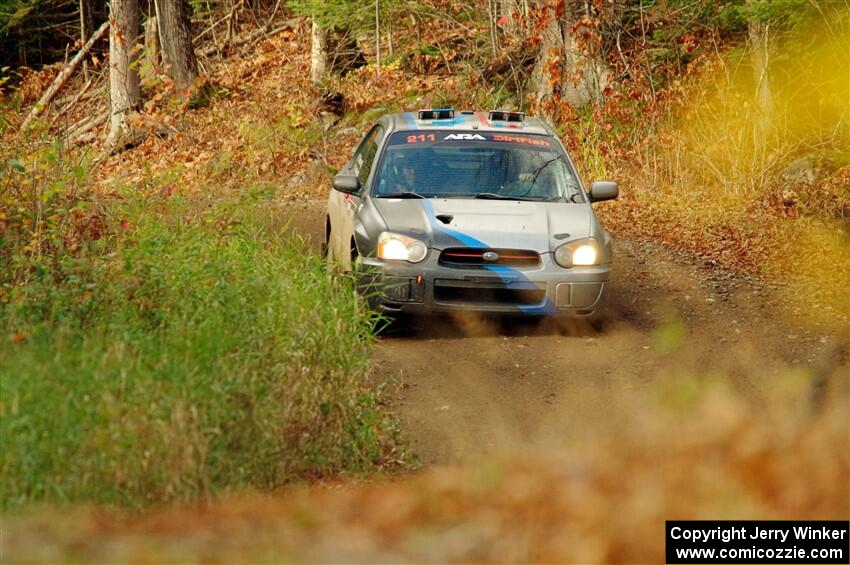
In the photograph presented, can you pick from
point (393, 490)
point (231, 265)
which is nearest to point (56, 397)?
point (393, 490)

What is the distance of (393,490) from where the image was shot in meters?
6.45

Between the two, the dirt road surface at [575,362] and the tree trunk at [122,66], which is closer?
the dirt road surface at [575,362]

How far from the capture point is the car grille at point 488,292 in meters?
9.68

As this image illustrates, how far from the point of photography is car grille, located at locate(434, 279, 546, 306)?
9.68m

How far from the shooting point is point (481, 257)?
9.73m

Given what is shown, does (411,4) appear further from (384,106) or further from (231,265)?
(231,265)

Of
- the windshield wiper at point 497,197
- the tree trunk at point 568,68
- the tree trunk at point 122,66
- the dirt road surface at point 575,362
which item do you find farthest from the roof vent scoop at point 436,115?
the tree trunk at point 122,66

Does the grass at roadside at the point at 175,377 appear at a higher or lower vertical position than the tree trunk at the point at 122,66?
lower

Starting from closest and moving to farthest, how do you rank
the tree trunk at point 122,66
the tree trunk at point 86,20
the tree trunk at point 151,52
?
the tree trunk at point 122,66 → the tree trunk at point 151,52 → the tree trunk at point 86,20

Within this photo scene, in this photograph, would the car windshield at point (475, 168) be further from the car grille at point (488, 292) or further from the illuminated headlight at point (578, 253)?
the car grille at point (488, 292)

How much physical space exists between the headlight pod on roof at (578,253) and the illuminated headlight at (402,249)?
107 cm

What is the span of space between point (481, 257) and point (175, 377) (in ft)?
12.9

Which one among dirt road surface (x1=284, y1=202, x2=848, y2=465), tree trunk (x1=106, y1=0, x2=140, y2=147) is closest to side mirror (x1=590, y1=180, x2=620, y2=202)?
dirt road surface (x1=284, y1=202, x2=848, y2=465)

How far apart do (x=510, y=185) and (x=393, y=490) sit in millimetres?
4762
